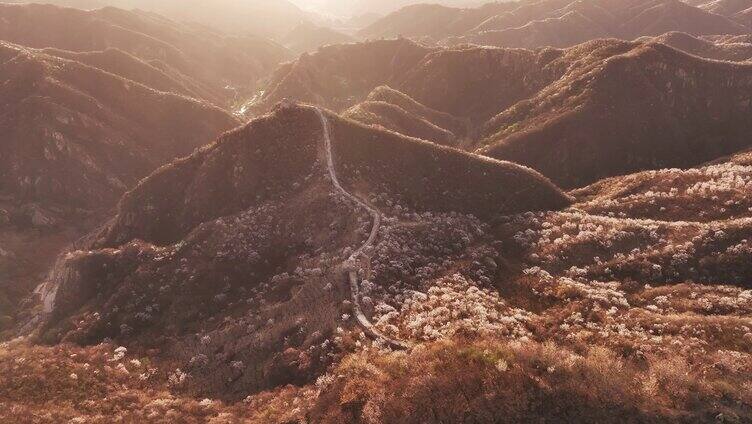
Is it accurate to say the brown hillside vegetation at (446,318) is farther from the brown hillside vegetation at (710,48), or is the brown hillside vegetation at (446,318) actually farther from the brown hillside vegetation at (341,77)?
the brown hillside vegetation at (710,48)

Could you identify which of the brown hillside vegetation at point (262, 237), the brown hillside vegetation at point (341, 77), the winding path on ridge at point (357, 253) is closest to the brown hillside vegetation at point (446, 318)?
the brown hillside vegetation at point (262, 237)

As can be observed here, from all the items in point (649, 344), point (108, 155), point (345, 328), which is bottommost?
point (108, 155)

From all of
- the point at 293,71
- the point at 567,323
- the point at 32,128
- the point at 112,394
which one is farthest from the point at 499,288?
the point at 293,71

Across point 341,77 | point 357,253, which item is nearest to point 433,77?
point 341,77

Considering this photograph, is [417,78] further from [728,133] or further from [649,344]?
[649,344]

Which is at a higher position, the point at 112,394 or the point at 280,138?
the point at 280,138

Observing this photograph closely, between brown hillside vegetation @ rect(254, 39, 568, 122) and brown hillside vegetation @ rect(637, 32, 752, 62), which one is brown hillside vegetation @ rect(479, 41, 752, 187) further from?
brown hillside vegetation @ rect(637, 32, 752, 62)
